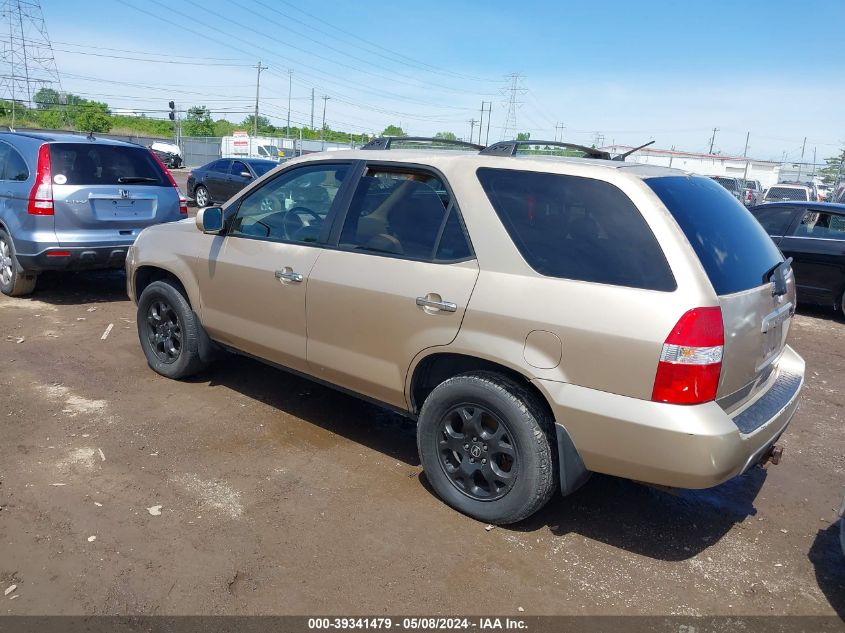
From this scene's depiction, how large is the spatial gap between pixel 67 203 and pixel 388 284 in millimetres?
4982

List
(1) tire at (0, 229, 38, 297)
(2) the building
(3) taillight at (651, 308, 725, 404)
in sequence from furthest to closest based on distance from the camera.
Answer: (2) the building, (1) tire at (0, 229, 38, 297), (3) taillight at (651, 308, 725, 404)

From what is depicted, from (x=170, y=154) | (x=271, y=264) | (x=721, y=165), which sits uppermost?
(x=721, y=165)

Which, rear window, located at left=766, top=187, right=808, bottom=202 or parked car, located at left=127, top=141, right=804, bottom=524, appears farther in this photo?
rear window, located at left=766, top=187, right=808, bottom=202

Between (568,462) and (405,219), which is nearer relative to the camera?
(568,462)

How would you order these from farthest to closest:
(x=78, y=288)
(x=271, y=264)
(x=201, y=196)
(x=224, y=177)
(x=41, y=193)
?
(x=201, y=196), (x=224, y=177), (x=78, y=288), (x=41, y=193), (x=271, y=264)

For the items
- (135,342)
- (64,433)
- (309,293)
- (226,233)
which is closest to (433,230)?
(309,293)

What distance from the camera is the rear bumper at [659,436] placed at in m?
2.82

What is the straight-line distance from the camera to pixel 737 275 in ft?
10.3

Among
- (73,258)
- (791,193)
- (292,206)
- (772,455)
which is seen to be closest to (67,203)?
(73,258)

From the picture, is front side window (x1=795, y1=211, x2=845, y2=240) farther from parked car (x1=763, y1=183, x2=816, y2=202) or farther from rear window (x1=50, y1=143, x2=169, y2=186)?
parked car (x1=763, y1=183, x2=816, y2=202)

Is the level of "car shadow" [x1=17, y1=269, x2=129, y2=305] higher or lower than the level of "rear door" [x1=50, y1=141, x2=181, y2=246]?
lower

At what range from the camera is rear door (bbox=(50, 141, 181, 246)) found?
23.2 ft

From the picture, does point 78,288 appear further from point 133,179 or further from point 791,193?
point 791,193

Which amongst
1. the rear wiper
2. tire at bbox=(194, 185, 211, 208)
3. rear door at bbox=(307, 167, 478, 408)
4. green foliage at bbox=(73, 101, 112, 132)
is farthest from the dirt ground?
green foliage at bbox=(73, 101, 112, 132)
